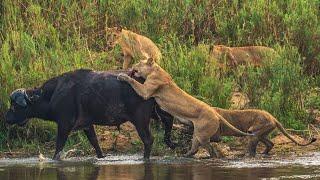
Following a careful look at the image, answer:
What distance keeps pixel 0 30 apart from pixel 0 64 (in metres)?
2.13

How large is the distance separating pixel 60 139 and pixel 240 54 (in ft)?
15.6

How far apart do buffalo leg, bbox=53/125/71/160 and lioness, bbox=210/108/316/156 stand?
2.01 metres

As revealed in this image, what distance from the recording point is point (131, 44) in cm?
1617

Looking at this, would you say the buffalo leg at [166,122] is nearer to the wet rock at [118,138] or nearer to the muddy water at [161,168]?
the muddy water at [161,168]

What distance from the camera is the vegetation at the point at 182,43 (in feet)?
46.7

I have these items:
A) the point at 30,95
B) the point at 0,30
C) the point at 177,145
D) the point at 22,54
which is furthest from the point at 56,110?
the point at 0,30

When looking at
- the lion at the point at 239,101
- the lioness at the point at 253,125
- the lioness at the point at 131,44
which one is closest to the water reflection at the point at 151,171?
the lioness at the point at 253,125

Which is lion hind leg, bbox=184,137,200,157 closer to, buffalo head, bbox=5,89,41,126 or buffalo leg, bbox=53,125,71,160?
buffalo leg, bbox=53,125,71,160

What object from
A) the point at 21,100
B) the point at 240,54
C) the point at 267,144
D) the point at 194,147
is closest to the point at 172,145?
the point at 194,147

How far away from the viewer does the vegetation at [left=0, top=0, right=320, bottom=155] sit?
560 inches

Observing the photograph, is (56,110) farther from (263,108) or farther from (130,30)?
(130,30)

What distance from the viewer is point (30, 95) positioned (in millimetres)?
13258

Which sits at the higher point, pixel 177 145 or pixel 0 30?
pixel 0 30

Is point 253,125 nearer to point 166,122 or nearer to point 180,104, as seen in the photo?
point 180,104
